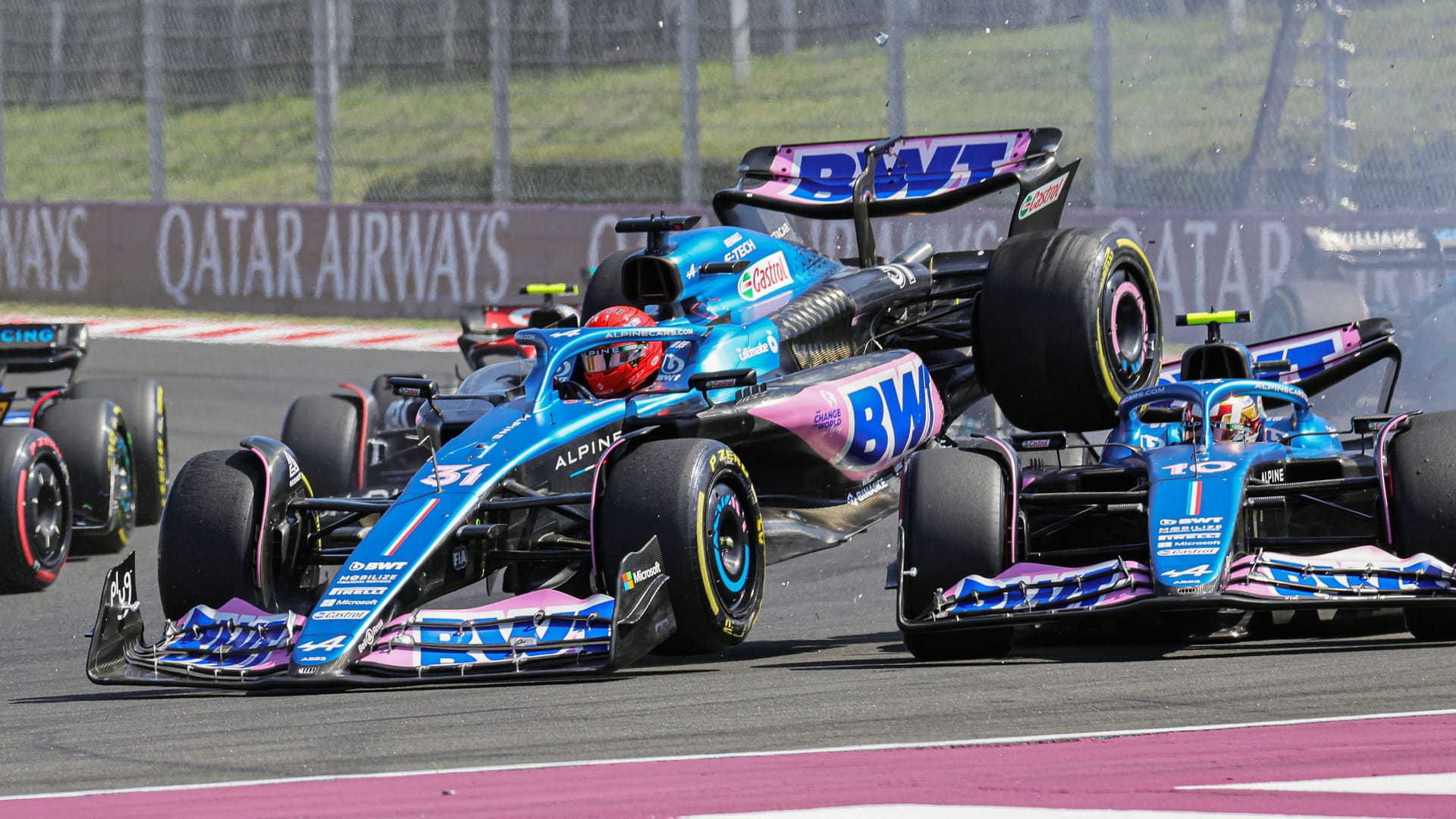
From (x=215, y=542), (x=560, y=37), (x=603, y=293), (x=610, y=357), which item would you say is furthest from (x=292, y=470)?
(x=560, y=37)

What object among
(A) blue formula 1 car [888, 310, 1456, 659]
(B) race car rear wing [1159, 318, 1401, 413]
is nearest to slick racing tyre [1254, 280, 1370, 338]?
(B) race car rear wing [1159, 318, 1401, 413]

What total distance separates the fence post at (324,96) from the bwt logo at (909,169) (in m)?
10.3

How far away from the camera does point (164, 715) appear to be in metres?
5.91

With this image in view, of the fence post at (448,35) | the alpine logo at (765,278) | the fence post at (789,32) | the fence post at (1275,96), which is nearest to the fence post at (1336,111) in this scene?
the fence post at (1275,96)

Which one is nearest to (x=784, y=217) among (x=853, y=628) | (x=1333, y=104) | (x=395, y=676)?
(x=853, y=628)

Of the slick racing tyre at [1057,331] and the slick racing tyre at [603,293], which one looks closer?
the slick racing tyre at [1057,331]

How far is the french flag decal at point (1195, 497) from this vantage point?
22.0 ft

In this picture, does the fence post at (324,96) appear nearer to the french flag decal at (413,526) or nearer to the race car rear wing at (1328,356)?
the race car rear wing at (1328,356)

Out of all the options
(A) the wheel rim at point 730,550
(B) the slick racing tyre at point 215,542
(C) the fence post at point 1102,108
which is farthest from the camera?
(C) the fence post at point 1102,108

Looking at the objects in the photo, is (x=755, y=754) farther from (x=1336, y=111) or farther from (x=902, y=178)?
(x=1336, y=111)

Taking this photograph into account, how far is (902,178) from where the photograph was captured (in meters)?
10.3

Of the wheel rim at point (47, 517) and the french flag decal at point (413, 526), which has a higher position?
the french flag decal at point (413, 526)

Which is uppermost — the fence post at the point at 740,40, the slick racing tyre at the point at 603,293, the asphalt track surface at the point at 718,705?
the fence post at the point at 740,40

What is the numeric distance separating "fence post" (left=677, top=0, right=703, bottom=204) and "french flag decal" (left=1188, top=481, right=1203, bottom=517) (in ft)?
39.2
